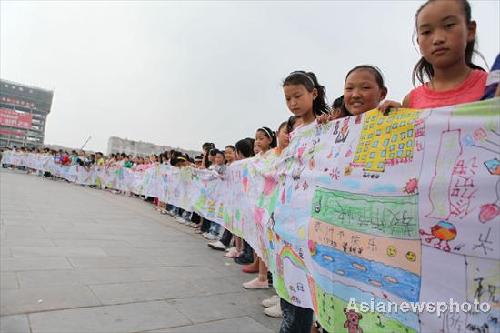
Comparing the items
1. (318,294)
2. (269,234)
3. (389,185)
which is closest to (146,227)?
(269,234)

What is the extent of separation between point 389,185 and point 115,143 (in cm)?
8713

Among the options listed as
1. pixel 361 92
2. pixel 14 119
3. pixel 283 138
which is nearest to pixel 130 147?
pixel 14 119

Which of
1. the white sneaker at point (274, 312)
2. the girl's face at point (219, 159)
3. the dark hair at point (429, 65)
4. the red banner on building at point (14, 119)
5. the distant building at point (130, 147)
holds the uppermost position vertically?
the red banner on building at point (14, 119)

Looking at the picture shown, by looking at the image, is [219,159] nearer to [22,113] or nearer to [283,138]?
[283,138]

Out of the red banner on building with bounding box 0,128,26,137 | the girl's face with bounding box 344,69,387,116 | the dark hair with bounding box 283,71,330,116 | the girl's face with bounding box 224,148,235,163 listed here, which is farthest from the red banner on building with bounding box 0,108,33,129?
the girl's face with bounding box 344,69,387,116

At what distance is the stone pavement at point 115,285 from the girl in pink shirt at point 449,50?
2.14 metres

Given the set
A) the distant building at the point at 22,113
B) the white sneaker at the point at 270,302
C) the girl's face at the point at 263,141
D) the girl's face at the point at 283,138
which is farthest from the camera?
the distant building at the point at 22,113

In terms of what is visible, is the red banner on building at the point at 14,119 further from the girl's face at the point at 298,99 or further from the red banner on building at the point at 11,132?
the girl's face at the point at 298,99

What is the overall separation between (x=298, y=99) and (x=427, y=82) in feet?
3.10

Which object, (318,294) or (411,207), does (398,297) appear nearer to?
(411,207)

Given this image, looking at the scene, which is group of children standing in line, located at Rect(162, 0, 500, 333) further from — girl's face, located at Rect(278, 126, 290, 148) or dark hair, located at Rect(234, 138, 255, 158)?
dark hair, located at Rect(234, 138, 255, 158)

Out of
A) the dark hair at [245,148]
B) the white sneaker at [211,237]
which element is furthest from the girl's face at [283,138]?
the white sneaker at [211,237]

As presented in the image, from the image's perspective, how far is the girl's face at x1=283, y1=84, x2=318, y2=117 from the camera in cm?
258

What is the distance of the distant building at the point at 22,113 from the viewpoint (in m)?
83.1
